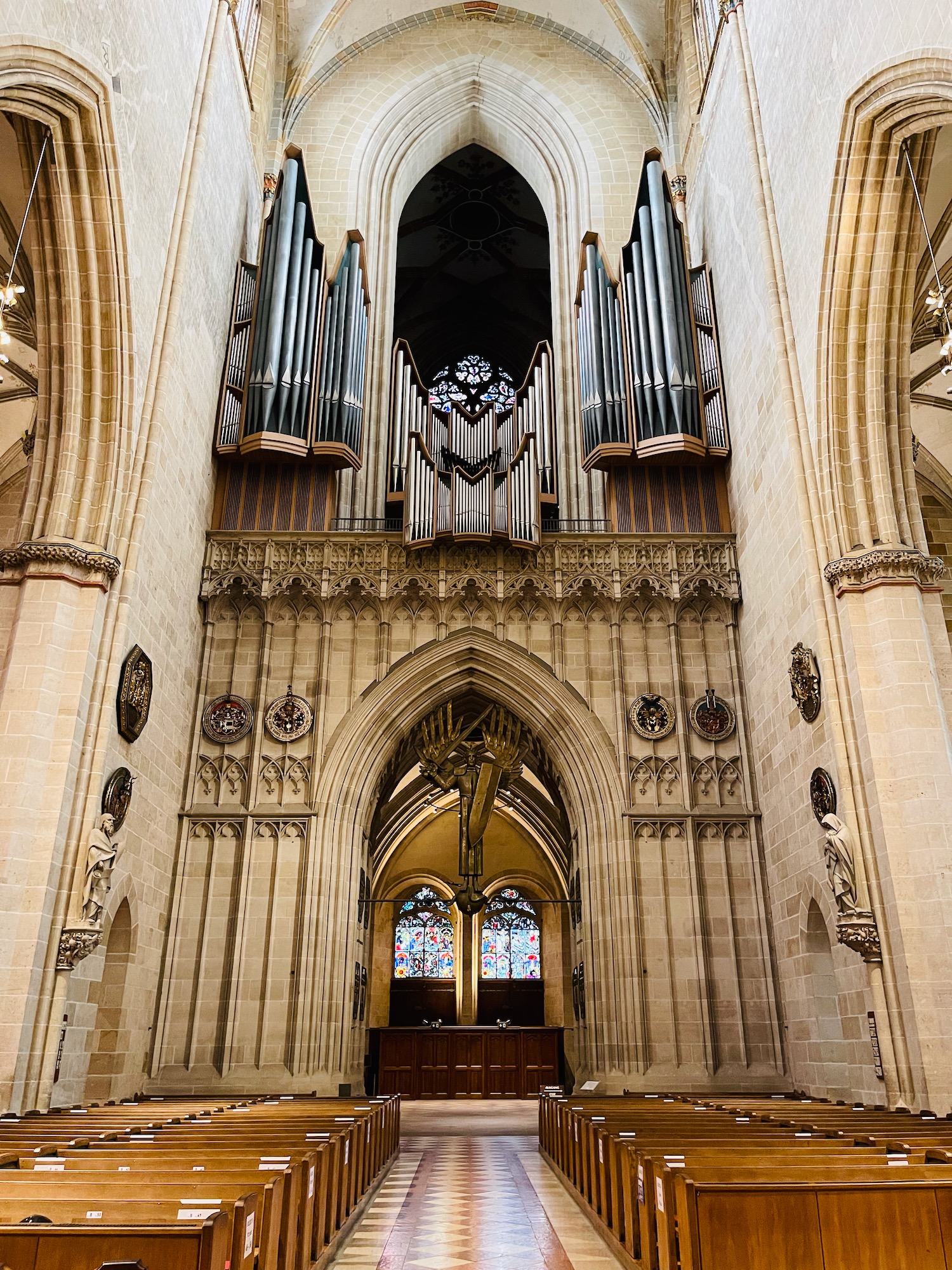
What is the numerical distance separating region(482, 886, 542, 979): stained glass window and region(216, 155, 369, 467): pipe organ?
44.3 ft

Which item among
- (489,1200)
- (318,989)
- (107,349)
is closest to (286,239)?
(107,349)

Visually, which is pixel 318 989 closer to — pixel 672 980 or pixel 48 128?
pixel 672 980

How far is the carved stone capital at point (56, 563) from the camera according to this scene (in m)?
8.96

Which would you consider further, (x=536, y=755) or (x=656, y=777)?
(x=536, y=755)

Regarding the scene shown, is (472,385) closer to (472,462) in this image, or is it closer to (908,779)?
(472,462)

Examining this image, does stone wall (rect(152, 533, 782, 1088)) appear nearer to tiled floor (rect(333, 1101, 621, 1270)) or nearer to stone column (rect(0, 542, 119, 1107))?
tiled floor (rect(333, 1101, 621, 1270))

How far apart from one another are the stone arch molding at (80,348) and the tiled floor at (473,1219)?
5986 millimetres

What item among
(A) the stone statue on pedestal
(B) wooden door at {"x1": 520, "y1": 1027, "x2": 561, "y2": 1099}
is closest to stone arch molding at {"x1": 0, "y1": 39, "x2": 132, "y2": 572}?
(A) the stone statue on pedestal

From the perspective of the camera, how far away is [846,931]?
823 centimetres

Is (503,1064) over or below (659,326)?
below

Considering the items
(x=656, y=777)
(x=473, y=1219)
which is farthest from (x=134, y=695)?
(x=656, y=777)

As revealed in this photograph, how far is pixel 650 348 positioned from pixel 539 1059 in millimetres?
13259

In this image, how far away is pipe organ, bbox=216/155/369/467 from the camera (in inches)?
510

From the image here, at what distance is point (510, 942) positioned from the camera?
76.7ft
